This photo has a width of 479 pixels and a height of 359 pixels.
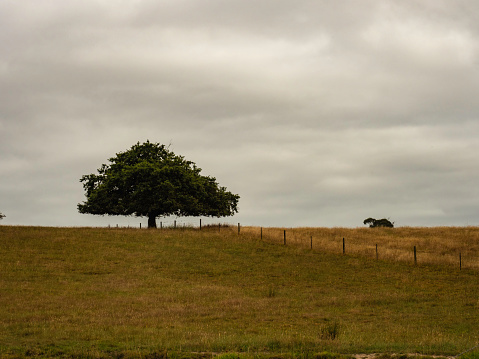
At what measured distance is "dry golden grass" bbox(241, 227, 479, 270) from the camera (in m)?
49.9

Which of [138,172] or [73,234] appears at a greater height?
[138,172]

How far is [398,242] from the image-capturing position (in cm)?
6012

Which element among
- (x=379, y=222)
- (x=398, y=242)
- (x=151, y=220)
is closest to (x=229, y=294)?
(x=398, y=242)

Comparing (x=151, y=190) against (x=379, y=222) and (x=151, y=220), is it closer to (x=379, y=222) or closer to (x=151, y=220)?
(x=151, y=220)

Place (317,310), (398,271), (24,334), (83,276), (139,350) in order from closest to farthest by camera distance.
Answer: (139,350), (24,334), (317,310), (83,276), (398,271)

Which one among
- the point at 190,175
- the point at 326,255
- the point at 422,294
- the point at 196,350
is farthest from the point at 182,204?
the point at 196,350

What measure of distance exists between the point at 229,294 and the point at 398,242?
31.3 metres

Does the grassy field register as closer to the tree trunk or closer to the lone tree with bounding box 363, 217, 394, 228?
the tree trunk

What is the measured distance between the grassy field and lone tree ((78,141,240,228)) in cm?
472

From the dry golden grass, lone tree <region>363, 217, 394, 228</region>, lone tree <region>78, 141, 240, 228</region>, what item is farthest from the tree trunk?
lone tree <region>363, 217, 394, 228</region>

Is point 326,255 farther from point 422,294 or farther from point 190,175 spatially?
point 190,175

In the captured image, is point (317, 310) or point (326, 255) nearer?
point (317, 310)

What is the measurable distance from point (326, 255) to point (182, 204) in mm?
22747

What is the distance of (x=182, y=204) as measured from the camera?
6675cm
